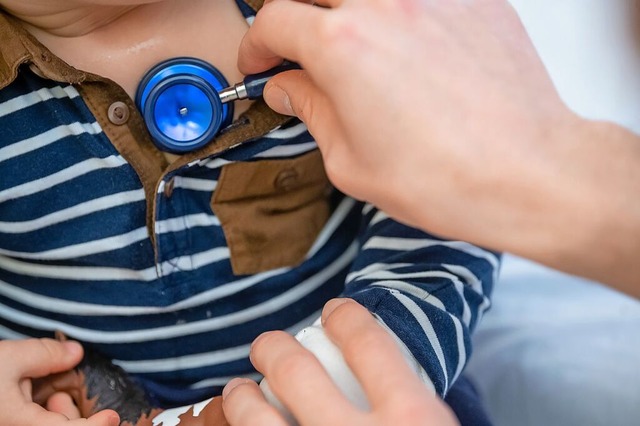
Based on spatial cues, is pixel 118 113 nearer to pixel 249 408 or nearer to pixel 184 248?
pixel 184 248

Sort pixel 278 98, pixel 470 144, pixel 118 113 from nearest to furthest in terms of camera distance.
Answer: pixel 470 144, pixel 278 98, pixel 118 113

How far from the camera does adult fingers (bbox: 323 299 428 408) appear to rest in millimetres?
447

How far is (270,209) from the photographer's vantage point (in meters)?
0.73

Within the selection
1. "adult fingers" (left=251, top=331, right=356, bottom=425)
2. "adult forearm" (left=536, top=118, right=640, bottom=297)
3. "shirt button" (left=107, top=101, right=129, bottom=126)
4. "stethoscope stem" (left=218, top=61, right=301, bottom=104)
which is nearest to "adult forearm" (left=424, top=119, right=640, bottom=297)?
"adult forearm" (left=536, top=118, right=640, bottom=297)

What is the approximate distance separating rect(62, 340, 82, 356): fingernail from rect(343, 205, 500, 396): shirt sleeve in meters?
0.24

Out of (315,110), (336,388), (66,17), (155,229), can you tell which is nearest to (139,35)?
(66,17)

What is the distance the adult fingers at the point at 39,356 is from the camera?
648 millimetres

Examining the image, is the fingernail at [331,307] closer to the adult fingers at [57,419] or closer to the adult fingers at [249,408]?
the adult fingers at [249,408]

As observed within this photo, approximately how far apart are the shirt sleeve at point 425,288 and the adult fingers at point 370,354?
0.18 ft

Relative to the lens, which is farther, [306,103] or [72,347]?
[72,347]

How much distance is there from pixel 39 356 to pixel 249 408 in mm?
261

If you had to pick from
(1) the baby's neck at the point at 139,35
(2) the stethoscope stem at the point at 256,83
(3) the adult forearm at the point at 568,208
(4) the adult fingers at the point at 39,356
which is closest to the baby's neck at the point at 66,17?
(1) the baby's neck at the point at 139,35

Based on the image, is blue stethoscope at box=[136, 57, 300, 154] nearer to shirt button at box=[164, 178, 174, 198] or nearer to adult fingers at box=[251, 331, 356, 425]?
shirt button at box=[164, 178, 174, 198]

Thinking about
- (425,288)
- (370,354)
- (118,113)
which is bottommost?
(425,288)
